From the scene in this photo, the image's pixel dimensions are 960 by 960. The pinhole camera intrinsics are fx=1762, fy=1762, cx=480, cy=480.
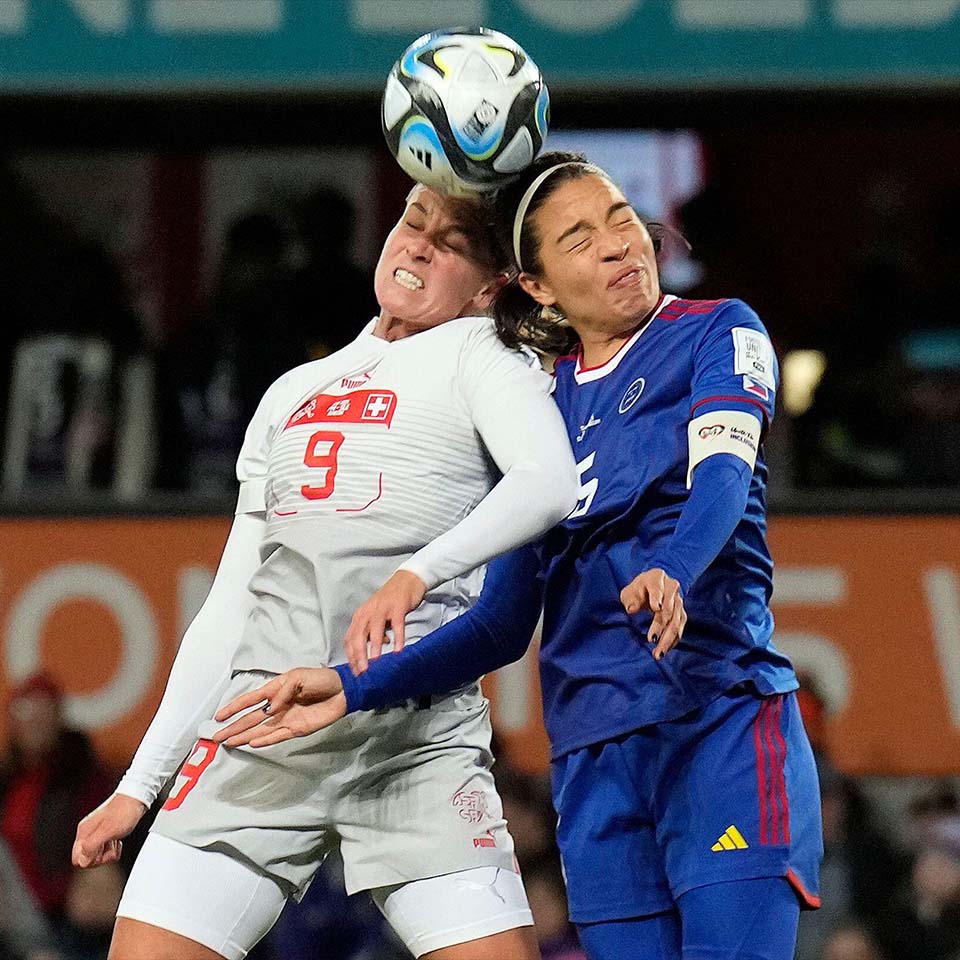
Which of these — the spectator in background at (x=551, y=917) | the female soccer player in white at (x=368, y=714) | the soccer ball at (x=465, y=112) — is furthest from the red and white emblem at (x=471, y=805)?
the spectator in background at (x=551, y=917)

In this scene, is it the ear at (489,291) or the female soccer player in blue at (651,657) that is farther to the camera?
the ear at (489,291)

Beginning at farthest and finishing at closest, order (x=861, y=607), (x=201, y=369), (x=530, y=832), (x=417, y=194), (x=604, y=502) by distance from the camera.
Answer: (x=201, y=369)
(x=861, y=607)
(x=530, y=832)
(x=417, y=194)
(x=604, y=502)

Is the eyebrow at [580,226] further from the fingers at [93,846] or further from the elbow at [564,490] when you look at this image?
the fingers at [93,846]

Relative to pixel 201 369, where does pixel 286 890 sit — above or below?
below

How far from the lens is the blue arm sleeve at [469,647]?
2.47 m

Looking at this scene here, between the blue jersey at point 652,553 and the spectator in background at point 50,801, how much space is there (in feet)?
10.2

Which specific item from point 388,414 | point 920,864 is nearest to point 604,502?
point 388,414

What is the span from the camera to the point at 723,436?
2410mm

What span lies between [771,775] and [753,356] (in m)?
0.59

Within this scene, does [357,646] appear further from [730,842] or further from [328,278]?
[328,278]

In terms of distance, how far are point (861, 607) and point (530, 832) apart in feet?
4.50

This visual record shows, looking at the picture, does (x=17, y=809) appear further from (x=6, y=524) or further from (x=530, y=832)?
(x=530, y=832)

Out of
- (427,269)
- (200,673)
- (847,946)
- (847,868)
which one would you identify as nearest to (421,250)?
(427,269)

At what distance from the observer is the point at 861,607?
18.9ft
